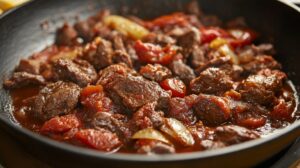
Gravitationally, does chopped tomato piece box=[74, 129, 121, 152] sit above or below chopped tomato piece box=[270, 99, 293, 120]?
above

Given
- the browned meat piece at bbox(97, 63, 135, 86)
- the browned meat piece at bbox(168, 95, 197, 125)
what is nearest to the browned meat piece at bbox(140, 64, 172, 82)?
the browned meat piece at bbox(97, 63, 135, 86)

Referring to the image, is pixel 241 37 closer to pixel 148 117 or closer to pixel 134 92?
pixel 134 92

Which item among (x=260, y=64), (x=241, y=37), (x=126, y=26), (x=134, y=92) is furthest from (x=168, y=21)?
(x=134, y=92)

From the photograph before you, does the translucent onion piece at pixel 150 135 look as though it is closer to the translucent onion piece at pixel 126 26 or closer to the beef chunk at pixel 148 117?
the beef chunk at pixel 148 117

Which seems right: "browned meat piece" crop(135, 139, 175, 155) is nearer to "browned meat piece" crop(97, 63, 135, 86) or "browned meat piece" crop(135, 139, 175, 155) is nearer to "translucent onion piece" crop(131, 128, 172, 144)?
"translucent onion piece" crop(131, 128, 172, 144)

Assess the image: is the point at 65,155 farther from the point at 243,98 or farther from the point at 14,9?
the point at 14,9
